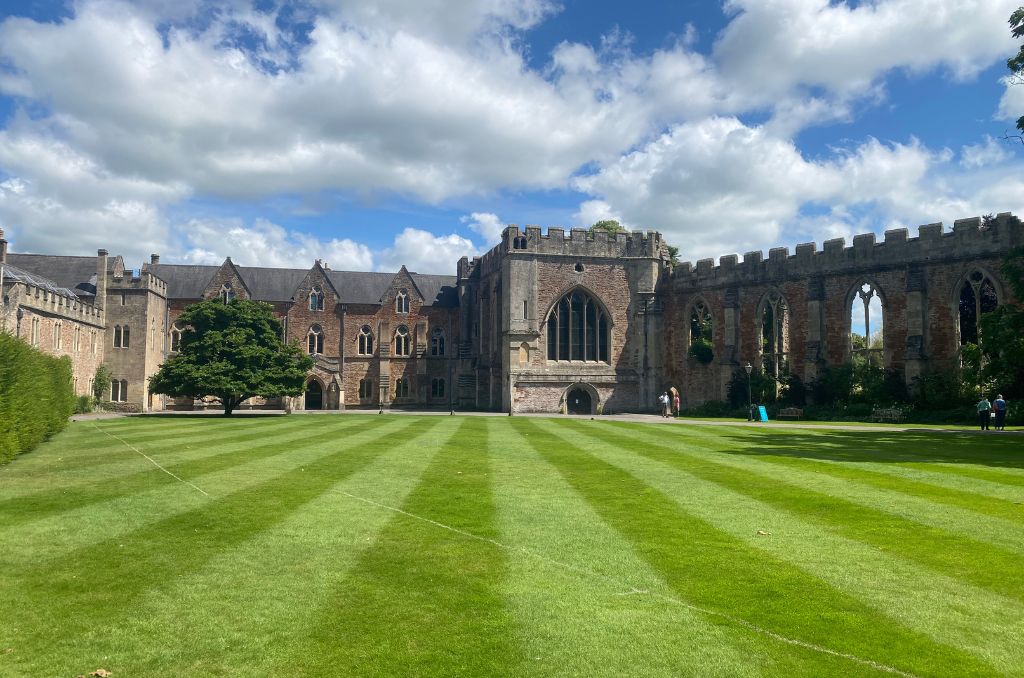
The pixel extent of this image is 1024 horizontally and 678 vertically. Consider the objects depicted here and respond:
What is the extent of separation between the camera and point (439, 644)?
4.92 m

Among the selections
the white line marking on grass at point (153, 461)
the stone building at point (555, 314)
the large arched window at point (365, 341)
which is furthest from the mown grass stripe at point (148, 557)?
the large arched window at point (365, 341)

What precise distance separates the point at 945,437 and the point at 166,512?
2093cm

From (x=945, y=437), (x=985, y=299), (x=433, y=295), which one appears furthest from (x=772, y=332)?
(x=433, y=295)

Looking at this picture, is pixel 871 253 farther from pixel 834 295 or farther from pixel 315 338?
pixel 315 338

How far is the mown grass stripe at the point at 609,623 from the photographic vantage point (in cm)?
459

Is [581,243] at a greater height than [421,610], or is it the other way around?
[581,243]

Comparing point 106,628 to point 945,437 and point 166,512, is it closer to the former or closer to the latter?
point 166,512

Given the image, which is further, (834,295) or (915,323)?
(834,295)

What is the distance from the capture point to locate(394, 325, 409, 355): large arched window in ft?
190

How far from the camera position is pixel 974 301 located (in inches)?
1259

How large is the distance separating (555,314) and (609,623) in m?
39.4

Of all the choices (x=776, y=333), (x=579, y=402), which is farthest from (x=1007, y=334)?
(x=579, y=402)

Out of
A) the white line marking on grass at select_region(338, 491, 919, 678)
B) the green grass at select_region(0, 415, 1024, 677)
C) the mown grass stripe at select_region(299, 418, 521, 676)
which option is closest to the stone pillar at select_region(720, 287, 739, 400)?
the green grass at select_region(0, 415, 1024, 677)

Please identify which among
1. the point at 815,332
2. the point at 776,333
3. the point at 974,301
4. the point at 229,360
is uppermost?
the point at 974,301
